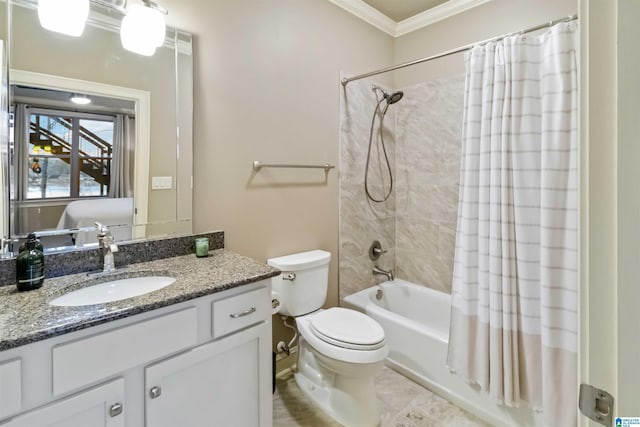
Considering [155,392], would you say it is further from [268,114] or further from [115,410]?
[268,114]

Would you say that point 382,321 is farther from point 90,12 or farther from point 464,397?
point 90,12

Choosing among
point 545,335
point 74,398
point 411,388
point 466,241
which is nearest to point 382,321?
point 411,388

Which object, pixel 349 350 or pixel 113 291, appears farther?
pixel 349 350

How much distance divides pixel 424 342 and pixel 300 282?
Result: 0.86m

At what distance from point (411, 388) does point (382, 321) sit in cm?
43

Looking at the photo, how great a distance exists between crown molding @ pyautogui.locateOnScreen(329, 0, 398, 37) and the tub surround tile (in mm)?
1906

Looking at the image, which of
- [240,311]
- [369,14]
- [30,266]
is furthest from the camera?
[369,14]

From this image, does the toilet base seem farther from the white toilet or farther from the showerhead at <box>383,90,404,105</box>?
the showerhead at <box>383,90,404,105</box>

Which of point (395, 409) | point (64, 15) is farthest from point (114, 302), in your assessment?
point (395, 409)

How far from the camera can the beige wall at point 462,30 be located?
6.70ft

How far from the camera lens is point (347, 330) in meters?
1.72

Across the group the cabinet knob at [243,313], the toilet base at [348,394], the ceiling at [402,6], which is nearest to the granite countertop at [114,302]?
the cabinet knob at [243,313]

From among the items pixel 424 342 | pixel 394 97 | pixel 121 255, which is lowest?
pixel 424 342

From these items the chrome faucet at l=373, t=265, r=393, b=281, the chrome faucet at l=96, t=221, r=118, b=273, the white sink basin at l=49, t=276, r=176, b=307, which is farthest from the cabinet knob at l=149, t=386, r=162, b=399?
the chrome faucet at l=373, t=265, r=393, b=281
